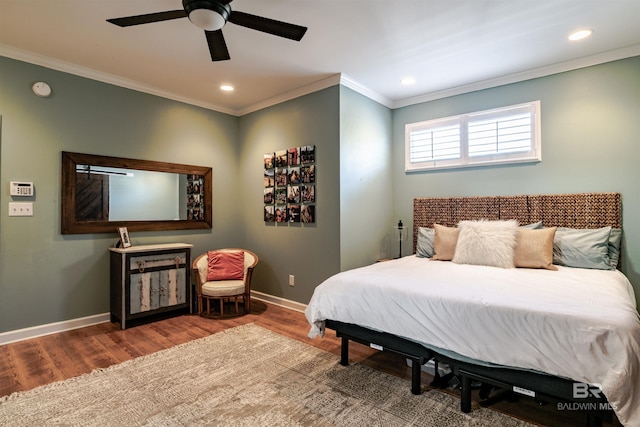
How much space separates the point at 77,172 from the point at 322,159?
8.66 feet

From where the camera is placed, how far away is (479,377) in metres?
1.84

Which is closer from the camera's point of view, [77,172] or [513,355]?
[513,355]

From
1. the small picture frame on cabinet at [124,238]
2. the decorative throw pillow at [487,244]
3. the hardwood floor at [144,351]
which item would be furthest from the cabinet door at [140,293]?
the decorative throw pillow at [487,244]

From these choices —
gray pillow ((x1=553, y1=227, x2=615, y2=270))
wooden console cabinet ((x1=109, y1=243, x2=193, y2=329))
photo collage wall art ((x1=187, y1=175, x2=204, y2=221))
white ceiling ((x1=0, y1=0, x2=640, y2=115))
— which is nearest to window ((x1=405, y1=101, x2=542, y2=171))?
white ceiling ((x1=0, y1=0, x2=640, y2=115))

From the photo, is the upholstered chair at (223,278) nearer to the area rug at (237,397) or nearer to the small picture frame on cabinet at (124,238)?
the small picture frame on cabinet at (124,238)

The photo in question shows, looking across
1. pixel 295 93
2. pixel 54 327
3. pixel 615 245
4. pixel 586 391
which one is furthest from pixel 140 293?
pixel 615 245

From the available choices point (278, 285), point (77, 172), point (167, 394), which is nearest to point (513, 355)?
point (167, 394)

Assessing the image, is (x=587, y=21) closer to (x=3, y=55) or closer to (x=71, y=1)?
(x=71, y=1)

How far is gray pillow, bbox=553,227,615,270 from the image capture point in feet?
9.30

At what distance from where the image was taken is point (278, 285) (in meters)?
4.27

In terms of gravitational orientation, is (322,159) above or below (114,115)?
below

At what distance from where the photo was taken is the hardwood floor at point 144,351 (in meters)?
2.01

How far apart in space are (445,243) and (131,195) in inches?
142

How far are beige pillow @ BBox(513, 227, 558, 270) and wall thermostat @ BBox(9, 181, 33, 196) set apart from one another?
A: 4639mm
